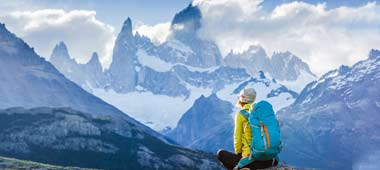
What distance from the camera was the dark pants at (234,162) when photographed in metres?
21.0

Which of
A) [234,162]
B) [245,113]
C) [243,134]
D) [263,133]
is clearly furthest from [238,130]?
[234,162]

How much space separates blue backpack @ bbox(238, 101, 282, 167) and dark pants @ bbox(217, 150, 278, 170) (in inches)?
21.9

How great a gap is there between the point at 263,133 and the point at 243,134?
90 centimetres

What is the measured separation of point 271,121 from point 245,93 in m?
1.84

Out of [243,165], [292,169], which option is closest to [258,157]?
[243,165]

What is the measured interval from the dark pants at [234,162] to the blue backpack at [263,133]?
1.82 feet

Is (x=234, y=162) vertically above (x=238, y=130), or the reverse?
(x=238, y=130)

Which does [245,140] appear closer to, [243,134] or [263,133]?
[243,134]

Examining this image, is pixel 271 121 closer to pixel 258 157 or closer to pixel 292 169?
pixel 258 157

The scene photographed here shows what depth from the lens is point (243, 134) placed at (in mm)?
20750

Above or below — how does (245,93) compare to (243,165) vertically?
above

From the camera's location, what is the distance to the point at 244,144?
20.8m

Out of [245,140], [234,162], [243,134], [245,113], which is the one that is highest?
[245,113]

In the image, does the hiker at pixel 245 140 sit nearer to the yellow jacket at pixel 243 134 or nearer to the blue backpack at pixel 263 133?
the yellow jacket at pixel 243 134
